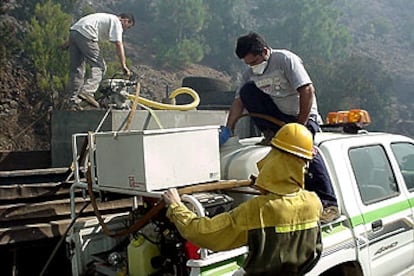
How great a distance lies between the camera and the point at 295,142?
8.07 feet

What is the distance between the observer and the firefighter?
2406 millimetres

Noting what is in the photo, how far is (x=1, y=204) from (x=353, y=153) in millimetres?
2808

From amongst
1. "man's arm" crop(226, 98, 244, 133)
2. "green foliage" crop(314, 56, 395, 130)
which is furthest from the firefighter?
"green foliage" crop(314, 56, 395, 130)

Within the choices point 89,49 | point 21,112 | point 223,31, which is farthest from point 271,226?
point 223,31

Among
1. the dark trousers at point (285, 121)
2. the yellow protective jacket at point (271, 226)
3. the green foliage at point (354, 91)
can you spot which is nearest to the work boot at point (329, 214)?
the dark trousers at point (285, 121)

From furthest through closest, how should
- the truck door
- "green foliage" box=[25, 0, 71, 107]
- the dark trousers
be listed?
"green foliage" box=[25, 0, 71, 107], the truck door, the dark trousers

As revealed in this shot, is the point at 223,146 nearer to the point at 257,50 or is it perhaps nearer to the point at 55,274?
the point at 257,50

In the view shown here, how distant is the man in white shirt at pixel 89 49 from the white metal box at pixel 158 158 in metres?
3.35

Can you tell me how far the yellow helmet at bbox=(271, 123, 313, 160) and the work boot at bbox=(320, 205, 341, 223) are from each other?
0.96m

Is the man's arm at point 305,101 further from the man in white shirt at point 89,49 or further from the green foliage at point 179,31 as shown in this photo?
the green foliage at point 179,31

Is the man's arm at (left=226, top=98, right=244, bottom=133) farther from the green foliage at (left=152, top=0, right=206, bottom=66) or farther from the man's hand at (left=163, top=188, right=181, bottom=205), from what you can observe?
the green foliage at (left=152, top=0, right=206, bottom=66)

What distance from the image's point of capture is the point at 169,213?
2598mm

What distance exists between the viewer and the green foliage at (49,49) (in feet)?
59.6

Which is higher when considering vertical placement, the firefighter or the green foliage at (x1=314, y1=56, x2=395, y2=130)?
the green foliage at (x1=314, y1=56, x2=395, y2=130)
